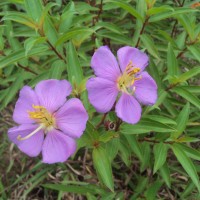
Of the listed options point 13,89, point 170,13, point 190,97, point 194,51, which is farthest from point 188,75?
point 13,89

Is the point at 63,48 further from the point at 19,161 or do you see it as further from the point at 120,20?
the point at 19,161

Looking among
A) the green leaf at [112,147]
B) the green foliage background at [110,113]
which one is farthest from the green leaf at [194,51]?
the green leaf at [112,147]

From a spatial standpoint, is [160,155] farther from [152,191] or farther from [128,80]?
[128,80]

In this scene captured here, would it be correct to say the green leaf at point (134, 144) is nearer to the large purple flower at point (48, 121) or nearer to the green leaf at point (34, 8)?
the large purple flower at point (48, 121)

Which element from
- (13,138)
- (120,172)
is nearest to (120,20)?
(120,172)

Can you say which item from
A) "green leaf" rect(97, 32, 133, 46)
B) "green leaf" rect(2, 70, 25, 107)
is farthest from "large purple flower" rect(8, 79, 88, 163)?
"green leaf" rect(97, 32, 133, 46)

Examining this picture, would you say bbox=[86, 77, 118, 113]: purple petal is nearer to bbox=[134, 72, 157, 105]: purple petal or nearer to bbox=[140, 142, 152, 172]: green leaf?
bbox=[134, 72, 157, 105]: purple petal
